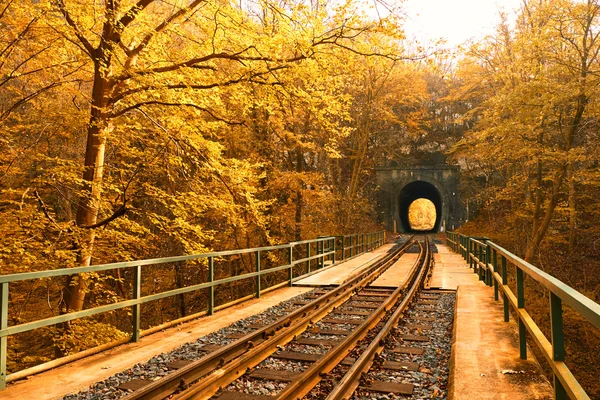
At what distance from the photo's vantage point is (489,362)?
4777mm

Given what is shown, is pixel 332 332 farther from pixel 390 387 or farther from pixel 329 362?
pixel 390 387

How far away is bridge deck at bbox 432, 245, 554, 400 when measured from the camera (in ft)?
12.9

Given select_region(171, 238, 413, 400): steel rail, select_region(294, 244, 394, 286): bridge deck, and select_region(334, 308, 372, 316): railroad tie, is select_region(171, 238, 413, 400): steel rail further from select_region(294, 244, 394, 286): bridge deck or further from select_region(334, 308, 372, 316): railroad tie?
select_region(294, 244, 394, 286): bridge deck

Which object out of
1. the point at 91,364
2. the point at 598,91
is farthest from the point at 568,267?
the point at 91,364

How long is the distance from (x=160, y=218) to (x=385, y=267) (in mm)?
9776

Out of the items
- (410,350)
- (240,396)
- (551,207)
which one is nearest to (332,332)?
(410,350)

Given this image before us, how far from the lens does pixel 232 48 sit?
31.1 feet

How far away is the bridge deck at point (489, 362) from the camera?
3.93m

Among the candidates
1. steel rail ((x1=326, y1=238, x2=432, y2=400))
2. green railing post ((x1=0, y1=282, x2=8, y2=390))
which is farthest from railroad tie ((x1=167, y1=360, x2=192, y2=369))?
steel rail ((x1=326, y1=238, x2=432, y2=400))

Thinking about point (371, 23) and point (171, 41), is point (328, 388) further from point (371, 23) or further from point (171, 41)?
point (171, 41)

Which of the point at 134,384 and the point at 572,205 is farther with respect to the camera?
the point at 572,205

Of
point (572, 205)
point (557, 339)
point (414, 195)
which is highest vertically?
point (414, 195)

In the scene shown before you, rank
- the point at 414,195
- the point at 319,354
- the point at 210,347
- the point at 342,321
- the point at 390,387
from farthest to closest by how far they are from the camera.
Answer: the point at 414,195 < the point at 342,321 < the point at 210,347 < the point at 319,354 < the point at 390,387

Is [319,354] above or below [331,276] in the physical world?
below
